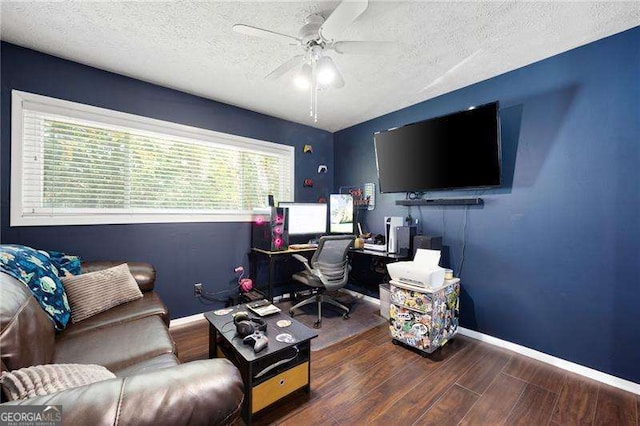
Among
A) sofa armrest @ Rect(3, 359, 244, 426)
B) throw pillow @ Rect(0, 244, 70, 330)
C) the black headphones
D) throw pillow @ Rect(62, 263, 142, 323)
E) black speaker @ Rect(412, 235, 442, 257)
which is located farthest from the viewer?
black speaker @ Rect(412, 235, 442, 257)

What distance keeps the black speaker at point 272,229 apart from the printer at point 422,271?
127 cm

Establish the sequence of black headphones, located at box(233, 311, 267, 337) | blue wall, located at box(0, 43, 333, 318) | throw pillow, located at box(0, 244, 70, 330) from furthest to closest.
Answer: blue wall, located at box(0, 43, 333, 318) < black headphones, located at box(233, 311, 267, 337) < throw pillow, located at box(0, 244, 70, 330)

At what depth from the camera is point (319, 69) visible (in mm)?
1776

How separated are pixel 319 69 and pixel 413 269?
1.73 metres

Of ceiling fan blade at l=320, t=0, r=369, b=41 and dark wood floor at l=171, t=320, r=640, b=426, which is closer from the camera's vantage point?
ceiling fan blade at l=320, t=0, r=369, b=41

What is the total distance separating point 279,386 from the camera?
153cm

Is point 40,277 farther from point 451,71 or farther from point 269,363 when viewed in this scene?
point 451,71

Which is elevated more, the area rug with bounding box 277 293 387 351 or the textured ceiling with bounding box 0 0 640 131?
the textured ceiling with bounding box 0 0 640 131

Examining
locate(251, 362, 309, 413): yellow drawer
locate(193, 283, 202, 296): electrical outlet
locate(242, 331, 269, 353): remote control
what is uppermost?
locate(242, 331, 269, 353): remote control

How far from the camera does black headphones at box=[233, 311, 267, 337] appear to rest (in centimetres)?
153

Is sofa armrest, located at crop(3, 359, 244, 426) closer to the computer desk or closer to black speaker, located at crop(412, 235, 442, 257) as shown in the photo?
the computer desk

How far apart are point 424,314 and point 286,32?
2.39 meters

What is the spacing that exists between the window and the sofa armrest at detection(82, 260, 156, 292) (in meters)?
0.42

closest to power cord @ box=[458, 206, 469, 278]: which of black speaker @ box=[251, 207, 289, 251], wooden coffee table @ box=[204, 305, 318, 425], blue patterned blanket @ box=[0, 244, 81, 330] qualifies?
wooden coffee table @ box=[204, 305, 318, 425]
